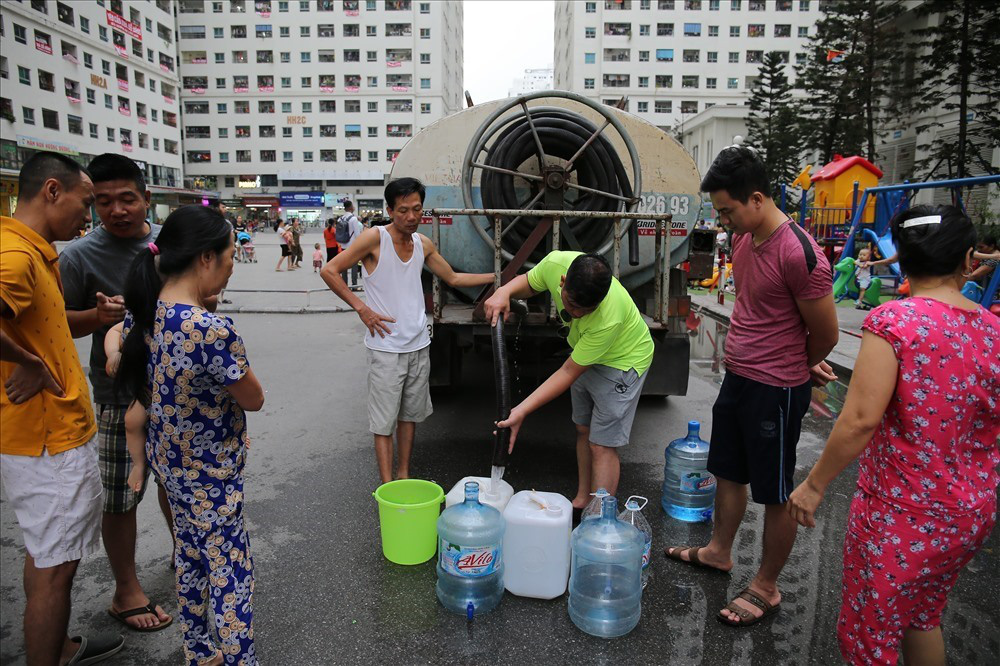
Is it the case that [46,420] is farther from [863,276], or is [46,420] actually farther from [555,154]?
[863,276]

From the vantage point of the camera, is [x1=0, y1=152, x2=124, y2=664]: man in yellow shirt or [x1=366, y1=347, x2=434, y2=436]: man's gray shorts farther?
[x1=366, y1=347, x2=434, y2=436]: man's gray shorts

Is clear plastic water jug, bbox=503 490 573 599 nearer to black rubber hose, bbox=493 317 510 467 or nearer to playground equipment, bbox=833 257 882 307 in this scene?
black rubber hose, bbox=493 317 510 467

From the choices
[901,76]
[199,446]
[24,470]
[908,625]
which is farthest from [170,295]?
[901,76]

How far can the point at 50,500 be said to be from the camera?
2086 mm

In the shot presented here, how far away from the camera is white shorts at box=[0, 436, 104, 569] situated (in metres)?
2.06

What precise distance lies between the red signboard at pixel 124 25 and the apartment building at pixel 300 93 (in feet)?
55.9

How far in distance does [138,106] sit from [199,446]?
211 ft

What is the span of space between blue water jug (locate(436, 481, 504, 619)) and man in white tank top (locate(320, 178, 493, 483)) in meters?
1.06

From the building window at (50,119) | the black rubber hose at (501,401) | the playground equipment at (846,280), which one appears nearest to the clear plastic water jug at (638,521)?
the black rubber hose at (501,401)

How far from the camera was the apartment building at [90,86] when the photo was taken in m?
39.3

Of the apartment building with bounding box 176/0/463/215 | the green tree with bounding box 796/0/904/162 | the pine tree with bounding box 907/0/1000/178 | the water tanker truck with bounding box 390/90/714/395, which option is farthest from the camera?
the apartment building with bounding box 176/0/463/215

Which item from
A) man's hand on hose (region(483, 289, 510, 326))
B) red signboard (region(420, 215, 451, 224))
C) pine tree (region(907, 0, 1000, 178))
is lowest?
man's hand on hose (region(483, 289, 510, 326))

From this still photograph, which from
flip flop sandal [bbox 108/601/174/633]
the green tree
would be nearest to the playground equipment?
flip flop sandal [bbox 108/601/174/633]

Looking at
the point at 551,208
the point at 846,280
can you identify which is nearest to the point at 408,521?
the point at 551,208
